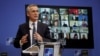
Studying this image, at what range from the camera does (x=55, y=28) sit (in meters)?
3.41

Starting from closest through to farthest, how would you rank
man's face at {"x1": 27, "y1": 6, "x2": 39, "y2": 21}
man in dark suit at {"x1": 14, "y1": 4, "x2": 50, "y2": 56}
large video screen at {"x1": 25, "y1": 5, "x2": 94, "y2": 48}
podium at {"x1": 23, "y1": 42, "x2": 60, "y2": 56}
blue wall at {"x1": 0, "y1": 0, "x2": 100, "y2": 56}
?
podium at {"x1": 23, "y1": 42, "x2": 60, "y2": 56} → man in dark suit at {"x1": 14, "y1": 4, "x2": 50, "y2": 56} → man's face at {"x1": 27, "y1": 6, "x2": 39, "y2": 21} → blue wall at {"x1": 0, "y1": 0, "x2": 100, "y2": 56} → large video screen at {"x1": 25, "y1": 5, "x2": 94, "y2": 48}

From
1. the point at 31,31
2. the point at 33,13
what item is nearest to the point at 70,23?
the point at 33,13

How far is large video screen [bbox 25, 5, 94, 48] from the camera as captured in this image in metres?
3.40

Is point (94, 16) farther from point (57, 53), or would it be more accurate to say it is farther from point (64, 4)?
point (57, 53)

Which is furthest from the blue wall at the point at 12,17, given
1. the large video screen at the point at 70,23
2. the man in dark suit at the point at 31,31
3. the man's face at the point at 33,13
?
the man's face at the point at 33,13

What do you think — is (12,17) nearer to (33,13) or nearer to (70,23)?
(70,23)

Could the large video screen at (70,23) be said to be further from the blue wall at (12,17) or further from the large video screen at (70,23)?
the blue wall at (12,17)

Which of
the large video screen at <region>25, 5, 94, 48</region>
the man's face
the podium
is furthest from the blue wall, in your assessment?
the podium

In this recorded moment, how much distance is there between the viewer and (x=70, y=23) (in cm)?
347

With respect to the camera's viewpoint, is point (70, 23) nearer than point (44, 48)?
No

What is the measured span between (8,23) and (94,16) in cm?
152

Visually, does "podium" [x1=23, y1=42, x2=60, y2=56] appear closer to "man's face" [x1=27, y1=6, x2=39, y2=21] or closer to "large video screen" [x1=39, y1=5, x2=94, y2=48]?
"man's face" [x1=27, y1=6, x2=39, y2=21]

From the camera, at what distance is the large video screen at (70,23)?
11.2 ft

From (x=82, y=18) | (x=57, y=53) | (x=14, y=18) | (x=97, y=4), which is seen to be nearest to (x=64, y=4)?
(x=82, y=18)
